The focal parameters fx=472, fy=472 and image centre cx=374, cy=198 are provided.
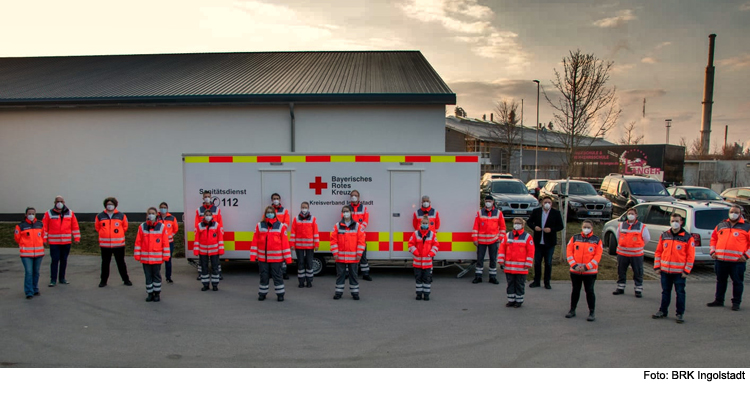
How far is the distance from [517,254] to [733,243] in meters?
3.81

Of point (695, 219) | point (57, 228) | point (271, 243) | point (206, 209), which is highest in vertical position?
point (206, 209)

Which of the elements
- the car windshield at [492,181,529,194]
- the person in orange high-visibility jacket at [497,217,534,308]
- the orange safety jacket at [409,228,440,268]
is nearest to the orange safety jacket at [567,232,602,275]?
the person in orange high-visibility jacket at [497,217,534,308]

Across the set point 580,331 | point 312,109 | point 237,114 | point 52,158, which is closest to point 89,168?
point 52,158

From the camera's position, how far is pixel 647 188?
1917 centimetres

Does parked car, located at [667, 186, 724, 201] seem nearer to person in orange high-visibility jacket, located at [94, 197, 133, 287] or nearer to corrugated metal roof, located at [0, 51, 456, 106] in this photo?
corrugated metal roof, located at [0, 51, 456, 106]

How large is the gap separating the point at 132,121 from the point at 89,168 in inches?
98.6

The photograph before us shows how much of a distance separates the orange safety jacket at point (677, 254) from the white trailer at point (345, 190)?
3962mm

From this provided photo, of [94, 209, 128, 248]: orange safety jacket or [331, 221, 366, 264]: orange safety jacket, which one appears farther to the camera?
[94, 209, 128, 248]: orange safety jacket

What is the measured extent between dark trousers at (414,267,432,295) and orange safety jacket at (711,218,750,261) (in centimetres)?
514

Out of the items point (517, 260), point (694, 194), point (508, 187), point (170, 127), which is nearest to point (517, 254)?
point (517, 260)

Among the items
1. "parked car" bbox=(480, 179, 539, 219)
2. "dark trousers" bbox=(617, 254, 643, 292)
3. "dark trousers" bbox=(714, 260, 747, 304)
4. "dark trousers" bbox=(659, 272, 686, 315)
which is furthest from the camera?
"parked car" bbox=(480, 179, 539, 219)

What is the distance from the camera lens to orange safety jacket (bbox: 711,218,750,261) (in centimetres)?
830

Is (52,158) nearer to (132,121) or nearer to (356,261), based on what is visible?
(132,121)

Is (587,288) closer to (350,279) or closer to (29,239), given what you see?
(350,279)
